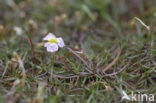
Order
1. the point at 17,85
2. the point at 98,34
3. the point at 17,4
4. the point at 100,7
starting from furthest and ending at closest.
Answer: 1. the point at 17,4
2. the point at 100,7
3. the point at 98,34
4. the point at 17,85

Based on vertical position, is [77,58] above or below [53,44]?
below

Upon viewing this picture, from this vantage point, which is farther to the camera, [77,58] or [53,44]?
[77,58]

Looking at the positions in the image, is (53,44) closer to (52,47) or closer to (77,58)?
(52,47)

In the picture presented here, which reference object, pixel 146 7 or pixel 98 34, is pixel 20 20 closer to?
pixel 98 34

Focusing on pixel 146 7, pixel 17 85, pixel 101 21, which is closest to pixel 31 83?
pixel 17 85

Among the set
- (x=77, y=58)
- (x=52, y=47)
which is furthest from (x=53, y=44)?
(x=77, y=58)

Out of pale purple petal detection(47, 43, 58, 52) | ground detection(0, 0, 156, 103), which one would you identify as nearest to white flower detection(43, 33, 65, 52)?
pale purple petal detection(47, 43, 58, 52)

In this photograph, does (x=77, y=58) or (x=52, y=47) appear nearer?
(x=52, y=47)

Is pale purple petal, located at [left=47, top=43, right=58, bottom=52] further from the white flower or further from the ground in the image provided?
the ground
